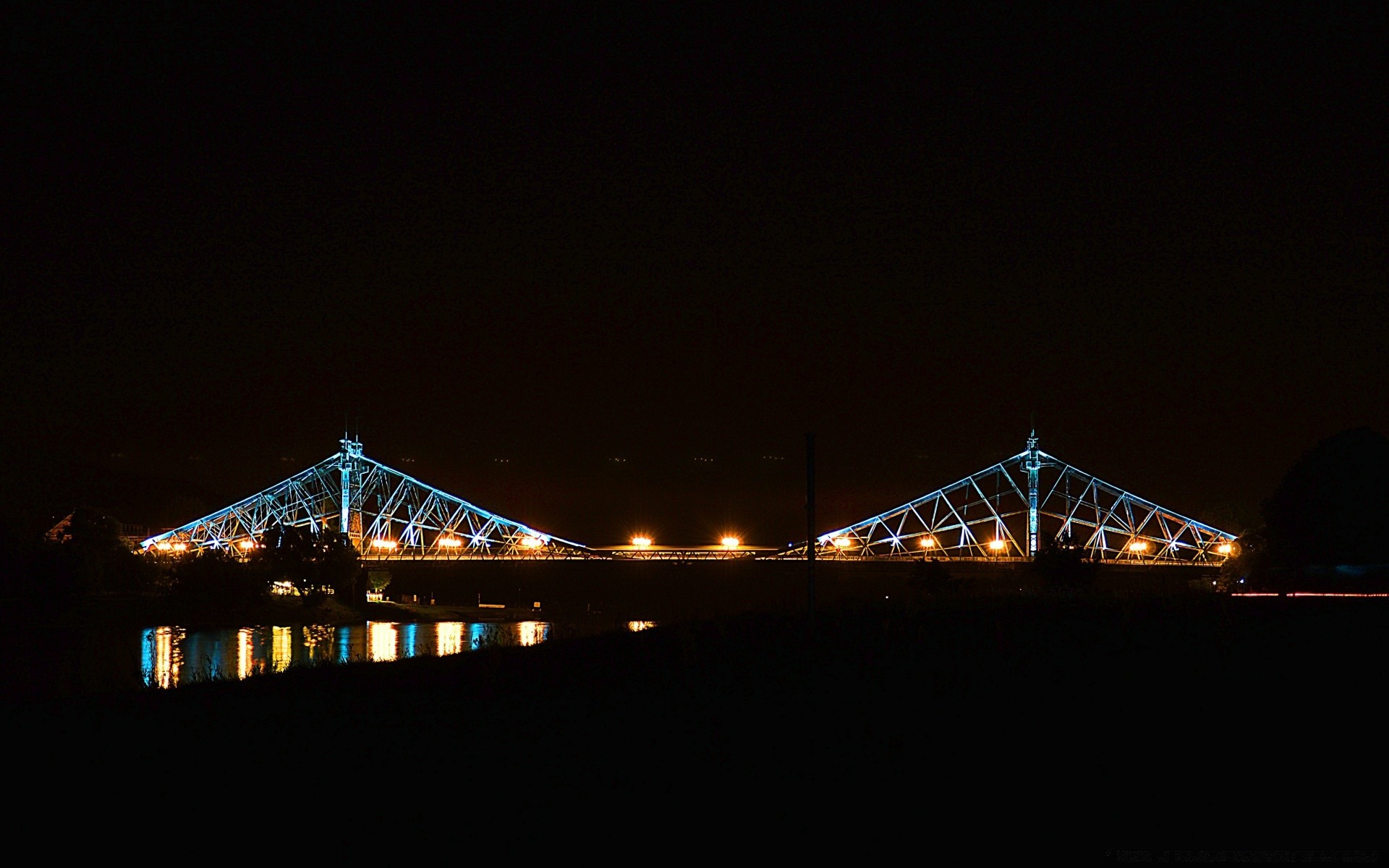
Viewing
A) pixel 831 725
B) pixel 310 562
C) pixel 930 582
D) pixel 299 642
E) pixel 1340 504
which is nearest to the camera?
pixel 831 725

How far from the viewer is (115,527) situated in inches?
3656

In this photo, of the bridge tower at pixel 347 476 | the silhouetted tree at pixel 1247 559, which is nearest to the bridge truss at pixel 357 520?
the bridge tower at pixel 347 476

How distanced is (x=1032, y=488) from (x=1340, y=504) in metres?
80.1

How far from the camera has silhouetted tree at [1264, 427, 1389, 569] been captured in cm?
4759

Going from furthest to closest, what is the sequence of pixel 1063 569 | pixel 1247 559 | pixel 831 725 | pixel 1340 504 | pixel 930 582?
1. pixel 1247 559
2. pixel 930 582
3. pixel 1340 504
4. pixel 1063 569
5. pixel 831 725

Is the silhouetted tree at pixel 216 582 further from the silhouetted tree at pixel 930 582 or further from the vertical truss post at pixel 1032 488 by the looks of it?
the vertical truss post at pixel 1032 488

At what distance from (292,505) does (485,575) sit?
2066 cm

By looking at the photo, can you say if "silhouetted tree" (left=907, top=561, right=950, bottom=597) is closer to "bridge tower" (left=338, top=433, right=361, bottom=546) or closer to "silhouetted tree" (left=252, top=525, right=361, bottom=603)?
"silhouetted tree" (left=252, top=525, right=361, bottom=603)

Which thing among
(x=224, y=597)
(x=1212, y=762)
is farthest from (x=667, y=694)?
(x=224, y=597)

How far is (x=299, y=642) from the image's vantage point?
217 ft

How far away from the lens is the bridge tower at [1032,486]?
12300 centimetres

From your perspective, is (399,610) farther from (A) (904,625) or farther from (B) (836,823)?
(B) (836,823)

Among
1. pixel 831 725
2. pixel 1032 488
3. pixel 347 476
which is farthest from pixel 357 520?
pixel 831 725

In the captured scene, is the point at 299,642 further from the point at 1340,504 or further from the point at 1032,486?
the point at 1032,486
